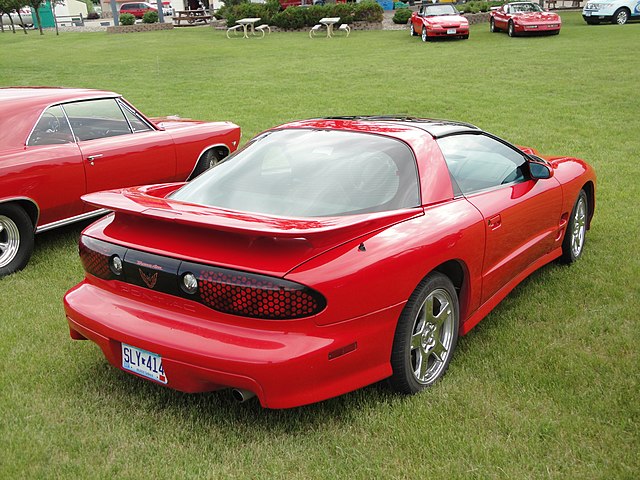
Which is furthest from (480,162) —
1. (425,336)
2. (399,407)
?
(399,407)

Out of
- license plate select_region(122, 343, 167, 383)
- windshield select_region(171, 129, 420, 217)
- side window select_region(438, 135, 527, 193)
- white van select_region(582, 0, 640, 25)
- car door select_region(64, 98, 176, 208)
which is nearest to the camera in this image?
license plate select_region(122, 343, 167, 383)

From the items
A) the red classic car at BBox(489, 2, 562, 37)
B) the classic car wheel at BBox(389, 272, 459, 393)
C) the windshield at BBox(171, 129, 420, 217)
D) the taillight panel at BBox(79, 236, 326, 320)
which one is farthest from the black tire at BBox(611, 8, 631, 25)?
the taillight panel at BBox(79, 236, 326, 320)

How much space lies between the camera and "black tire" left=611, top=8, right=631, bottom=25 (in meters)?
27.9

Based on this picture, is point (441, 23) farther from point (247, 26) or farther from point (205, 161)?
point (205, 161)

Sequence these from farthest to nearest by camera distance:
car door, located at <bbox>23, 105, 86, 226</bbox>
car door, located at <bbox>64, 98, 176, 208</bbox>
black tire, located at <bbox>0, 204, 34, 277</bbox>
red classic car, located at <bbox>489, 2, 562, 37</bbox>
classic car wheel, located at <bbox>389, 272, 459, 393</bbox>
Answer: red classic car, located at <bbox>489, 2, 562, 37</bbox>, car door, located at <bbox>64, 98, 176, 208</bbox>, car door, located at <bbox>23, 105, 86, 226</bbox>, black tire, located at <bbox>0, 204, 34, 277</bbox>, classic car wheel, located at <bbox>389, 272, 459, 393</bbox>

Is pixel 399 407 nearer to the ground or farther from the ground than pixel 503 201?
nearer to the ground

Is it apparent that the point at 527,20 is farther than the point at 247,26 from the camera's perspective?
No

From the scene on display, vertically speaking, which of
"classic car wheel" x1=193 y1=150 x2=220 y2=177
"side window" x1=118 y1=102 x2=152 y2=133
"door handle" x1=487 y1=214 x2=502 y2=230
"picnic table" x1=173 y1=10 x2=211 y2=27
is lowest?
"picnic table" x1=173 y1=10 x2=211 y2=27

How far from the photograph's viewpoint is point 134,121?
6910mm

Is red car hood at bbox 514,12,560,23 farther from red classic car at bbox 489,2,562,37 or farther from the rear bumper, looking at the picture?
the rear bumper

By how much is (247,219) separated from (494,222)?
1.64 metres

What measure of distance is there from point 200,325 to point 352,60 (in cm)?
1849

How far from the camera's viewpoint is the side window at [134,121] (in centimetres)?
686

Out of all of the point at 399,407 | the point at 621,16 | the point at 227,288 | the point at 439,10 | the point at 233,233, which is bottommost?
the point at 621,16
